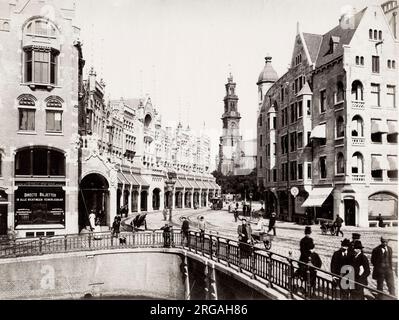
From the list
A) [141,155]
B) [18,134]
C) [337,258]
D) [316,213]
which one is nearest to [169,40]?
[337,258]

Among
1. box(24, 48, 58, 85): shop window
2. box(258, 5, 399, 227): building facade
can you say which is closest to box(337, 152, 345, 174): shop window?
box(258, 5, 399, 227): building facade

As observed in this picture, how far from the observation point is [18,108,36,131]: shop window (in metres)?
25.1

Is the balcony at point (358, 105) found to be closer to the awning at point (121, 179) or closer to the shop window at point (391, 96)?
the shop window at point (391, 96)

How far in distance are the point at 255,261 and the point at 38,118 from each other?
17488mm

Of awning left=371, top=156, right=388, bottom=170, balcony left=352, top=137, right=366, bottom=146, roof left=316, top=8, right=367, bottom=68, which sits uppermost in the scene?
roof left=316, top=8, right=367, bottom=68

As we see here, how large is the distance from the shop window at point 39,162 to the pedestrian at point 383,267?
19.9m

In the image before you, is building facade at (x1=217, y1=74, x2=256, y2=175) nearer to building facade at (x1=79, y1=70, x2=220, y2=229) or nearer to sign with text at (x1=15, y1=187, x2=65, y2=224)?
building facade at (x1=79, y1=70, x2=220, y2=229)

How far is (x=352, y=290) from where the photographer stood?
1001cm

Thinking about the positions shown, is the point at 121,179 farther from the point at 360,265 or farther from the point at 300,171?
the point at 360,265

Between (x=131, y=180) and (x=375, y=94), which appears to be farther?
(x=131, y=180)

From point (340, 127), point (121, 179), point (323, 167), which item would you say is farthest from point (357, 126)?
point (121, 179)

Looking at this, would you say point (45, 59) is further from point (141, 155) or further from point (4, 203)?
point (141, 155)

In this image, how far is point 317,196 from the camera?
91.1ft
